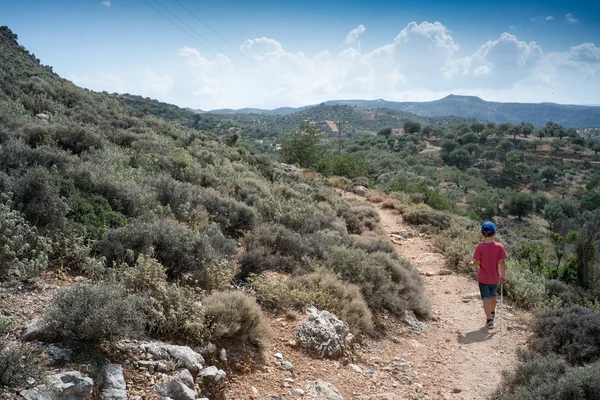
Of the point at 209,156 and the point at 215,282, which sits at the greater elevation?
the point at 209,156

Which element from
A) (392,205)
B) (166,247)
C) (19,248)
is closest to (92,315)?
(19,248)

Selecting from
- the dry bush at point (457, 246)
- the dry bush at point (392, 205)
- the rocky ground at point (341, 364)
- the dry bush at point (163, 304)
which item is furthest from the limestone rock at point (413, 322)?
the dry bush at point (392, 205)

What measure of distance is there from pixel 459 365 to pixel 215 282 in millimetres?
3890

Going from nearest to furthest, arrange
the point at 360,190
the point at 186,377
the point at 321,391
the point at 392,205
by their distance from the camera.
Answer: the point at 186,377
the point at 321,391
the point at 392,205
the point at 360,190

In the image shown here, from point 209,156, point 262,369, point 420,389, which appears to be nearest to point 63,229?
point 262,369

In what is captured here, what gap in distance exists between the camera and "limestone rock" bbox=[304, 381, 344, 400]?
4.26 m

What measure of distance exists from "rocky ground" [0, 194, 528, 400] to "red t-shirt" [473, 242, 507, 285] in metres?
0.99

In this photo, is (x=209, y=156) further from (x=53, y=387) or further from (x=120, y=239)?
(x=53, y=387)

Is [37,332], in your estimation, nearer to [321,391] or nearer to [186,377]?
[186,377]

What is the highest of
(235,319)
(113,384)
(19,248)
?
(19,248)

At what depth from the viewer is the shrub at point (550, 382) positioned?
376cm

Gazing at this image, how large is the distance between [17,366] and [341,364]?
12.2 ft

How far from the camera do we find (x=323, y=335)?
5.25m

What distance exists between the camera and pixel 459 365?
18.9 ft
